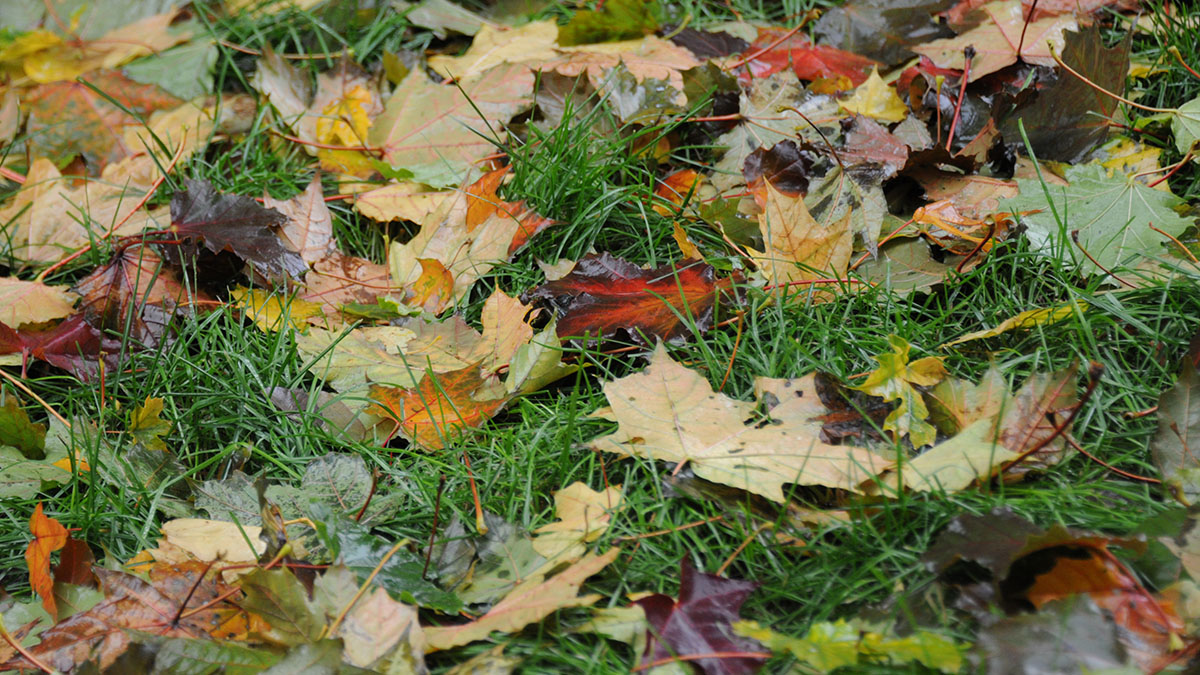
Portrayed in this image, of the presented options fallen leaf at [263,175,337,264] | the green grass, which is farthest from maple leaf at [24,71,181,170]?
fallen leaf at [263,175,337,264]

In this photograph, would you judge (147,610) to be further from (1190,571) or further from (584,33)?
(584,33)

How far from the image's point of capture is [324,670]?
1.22 m

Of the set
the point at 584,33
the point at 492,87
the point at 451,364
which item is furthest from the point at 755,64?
the point at 451,364

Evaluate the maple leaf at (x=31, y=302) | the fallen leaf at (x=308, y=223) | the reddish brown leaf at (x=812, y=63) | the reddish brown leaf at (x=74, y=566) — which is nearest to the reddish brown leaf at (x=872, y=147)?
the reddish brown leaf at (x=812, y=63)

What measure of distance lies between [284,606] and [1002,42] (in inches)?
80.4

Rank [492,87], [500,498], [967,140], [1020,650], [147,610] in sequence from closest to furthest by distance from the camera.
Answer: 1. [1020,650]
2. [147,610]
3. [500,498]
4. [967,140]
5. [492,87]

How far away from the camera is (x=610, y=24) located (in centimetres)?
264

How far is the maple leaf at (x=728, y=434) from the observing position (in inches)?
54.2

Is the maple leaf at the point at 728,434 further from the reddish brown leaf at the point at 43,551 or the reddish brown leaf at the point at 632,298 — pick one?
the reddish brown leaf at the point at 43,551

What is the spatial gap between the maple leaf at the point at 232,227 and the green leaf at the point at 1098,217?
62.0 inches

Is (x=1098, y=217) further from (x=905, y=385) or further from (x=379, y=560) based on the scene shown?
(x=379, y=560)

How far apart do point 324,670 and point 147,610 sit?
380 mm

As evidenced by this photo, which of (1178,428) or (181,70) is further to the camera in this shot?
(181,70)

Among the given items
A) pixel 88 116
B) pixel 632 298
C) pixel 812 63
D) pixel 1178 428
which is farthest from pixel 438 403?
pixel 88 116
